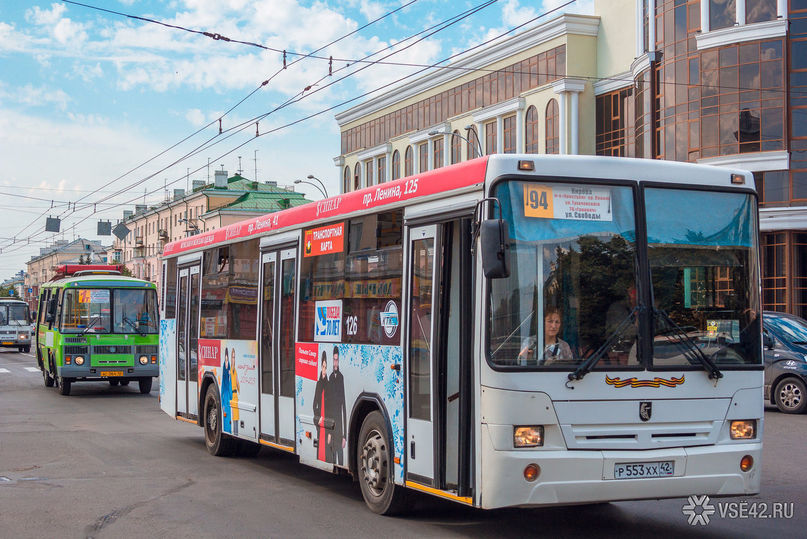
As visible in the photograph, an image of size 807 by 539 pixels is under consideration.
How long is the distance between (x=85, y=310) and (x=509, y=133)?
36.2m

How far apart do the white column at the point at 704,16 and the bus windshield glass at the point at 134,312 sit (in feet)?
84.6

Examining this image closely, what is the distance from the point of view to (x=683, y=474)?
7539 mm

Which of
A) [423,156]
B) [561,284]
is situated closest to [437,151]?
[423,156]

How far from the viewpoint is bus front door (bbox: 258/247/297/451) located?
37.0 feet

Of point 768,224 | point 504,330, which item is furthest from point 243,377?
point 768,224

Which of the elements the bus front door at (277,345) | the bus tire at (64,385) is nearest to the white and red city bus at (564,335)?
the bus front door at (277,345)

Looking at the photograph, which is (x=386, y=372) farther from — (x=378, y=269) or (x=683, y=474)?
(x=683, y=474)

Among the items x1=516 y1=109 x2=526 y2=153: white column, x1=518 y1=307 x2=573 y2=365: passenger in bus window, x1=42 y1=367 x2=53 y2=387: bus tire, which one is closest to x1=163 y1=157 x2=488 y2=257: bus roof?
x1=518 y1=307 x2=573 y2=365: passenger in bus window

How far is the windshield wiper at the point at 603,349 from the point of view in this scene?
24.2ft

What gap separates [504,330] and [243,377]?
19.4 feet

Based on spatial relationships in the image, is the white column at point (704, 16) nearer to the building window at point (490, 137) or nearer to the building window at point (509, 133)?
the building window at point (509, 133)

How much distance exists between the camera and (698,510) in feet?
30.6

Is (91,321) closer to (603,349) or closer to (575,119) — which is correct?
(603,349)
